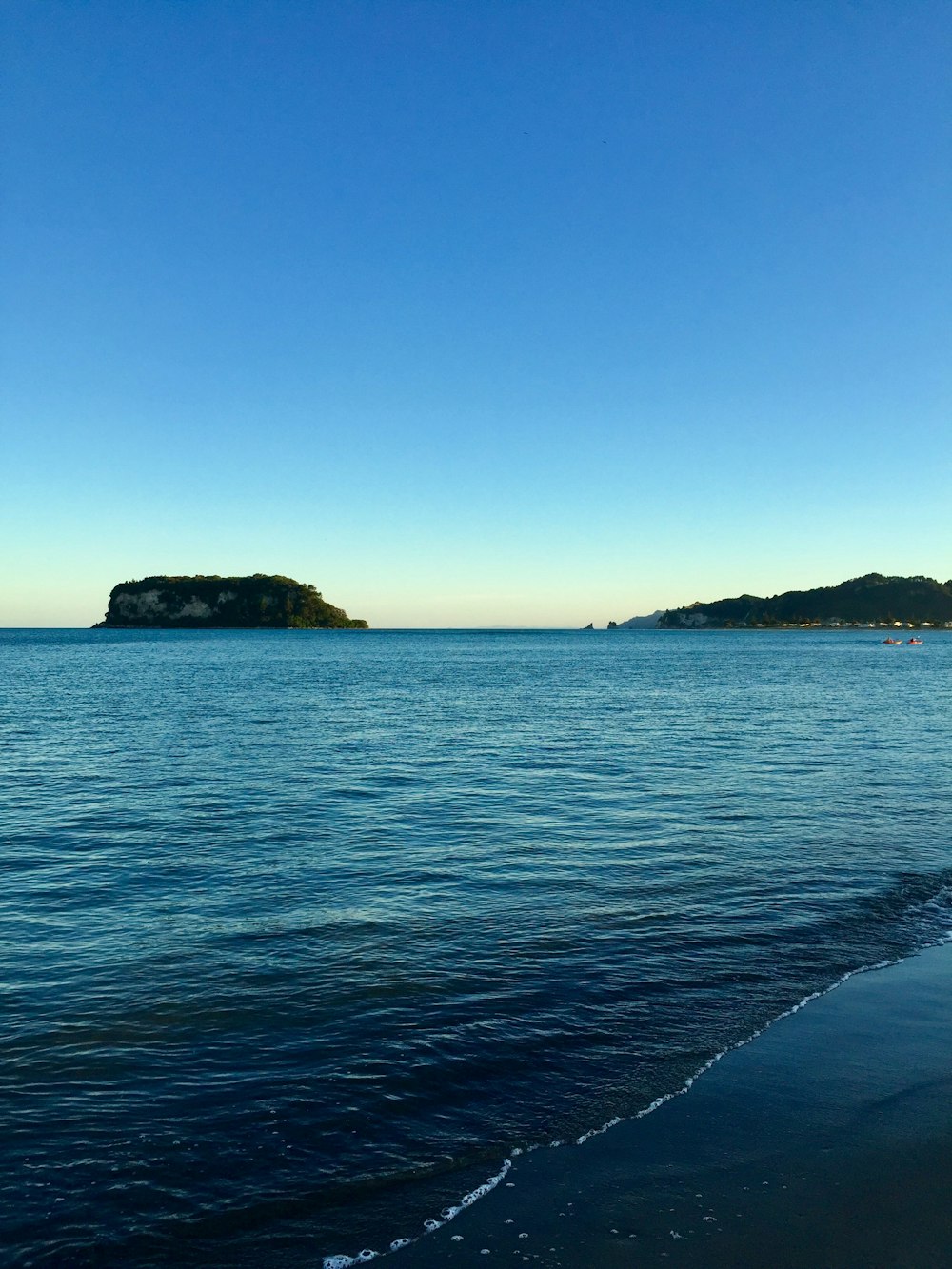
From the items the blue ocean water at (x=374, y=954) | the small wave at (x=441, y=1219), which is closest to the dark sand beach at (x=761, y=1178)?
the small wave at (x=441, y=1219)

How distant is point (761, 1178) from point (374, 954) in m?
7.69

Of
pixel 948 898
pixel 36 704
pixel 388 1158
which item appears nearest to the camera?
pixel 388 1158

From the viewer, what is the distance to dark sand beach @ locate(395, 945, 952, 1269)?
23.6ft

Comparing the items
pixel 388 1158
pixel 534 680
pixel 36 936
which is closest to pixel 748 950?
pixel 388 1158

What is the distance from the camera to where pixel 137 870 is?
19.9 meters

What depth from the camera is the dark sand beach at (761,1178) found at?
720cm

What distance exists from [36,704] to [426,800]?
45061 millimetres

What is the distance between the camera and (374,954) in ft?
47.2

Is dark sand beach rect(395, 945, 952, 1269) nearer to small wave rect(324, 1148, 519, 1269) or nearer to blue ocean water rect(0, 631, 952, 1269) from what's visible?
small wave rect(324, 1148, 519, 1269)

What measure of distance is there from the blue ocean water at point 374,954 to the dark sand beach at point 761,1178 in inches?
21.2

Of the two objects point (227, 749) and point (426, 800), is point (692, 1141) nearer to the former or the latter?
point (426, 800)

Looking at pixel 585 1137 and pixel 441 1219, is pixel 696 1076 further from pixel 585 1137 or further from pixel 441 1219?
pixel 441 1219

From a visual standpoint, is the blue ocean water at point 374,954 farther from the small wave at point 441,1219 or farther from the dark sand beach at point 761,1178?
the dark sand beach at point 761,1178

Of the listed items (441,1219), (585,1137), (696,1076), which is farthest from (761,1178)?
(441,1219)
